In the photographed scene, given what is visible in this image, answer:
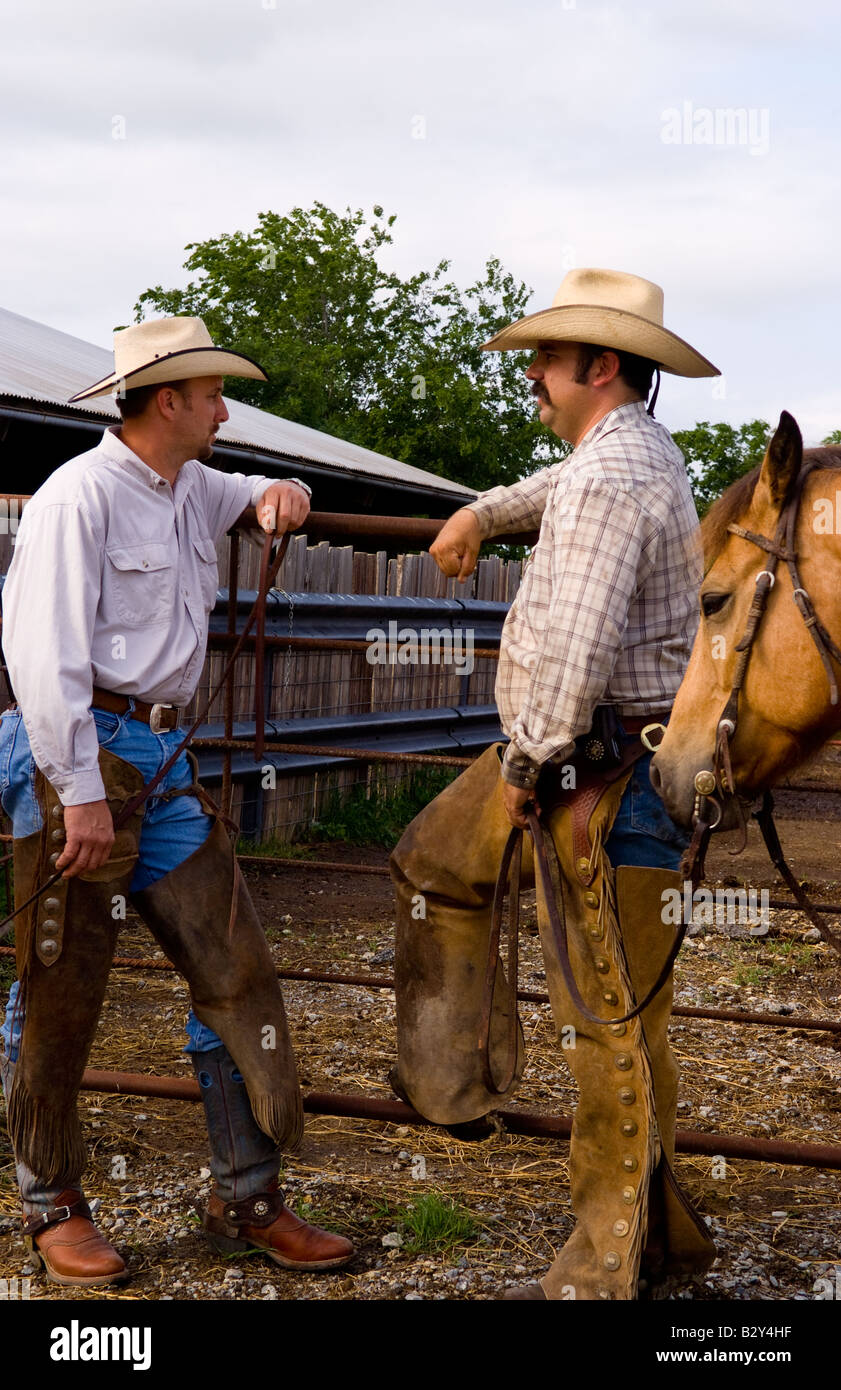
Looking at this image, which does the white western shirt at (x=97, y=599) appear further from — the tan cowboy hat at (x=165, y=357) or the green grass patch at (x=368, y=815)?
the green grass patch at (x=368, y=815)

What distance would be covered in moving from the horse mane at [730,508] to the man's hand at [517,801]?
552 millimetres

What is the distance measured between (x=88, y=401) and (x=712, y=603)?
828 centimetres

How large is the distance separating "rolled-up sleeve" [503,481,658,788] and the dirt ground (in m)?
1.20

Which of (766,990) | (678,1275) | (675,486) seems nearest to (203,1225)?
(678,1275)

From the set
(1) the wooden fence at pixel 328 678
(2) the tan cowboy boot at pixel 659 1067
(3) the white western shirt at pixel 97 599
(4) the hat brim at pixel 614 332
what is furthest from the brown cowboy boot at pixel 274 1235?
(1) the wooden fence at pixel 328 678

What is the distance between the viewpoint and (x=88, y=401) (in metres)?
9.83

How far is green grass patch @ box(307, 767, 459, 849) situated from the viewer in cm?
865

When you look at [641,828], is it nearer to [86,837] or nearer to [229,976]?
[229,976]

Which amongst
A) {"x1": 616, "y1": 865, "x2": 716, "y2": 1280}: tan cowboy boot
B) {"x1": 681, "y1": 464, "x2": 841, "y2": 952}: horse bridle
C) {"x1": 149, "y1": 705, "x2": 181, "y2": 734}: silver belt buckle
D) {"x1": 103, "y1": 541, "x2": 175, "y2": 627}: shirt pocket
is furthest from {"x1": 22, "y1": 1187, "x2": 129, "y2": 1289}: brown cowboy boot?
{"x1": 681, "y1": 464, "x2": 841, "y2": 952}: horse bridle

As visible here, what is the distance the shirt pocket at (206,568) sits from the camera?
9.80ft

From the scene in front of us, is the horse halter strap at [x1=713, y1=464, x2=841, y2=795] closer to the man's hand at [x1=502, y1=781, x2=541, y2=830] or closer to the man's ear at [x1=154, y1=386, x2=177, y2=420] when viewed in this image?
the man's hand at [x1=502, y1=781, x2=541, y2=830]

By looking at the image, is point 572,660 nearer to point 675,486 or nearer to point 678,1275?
point 675,486
